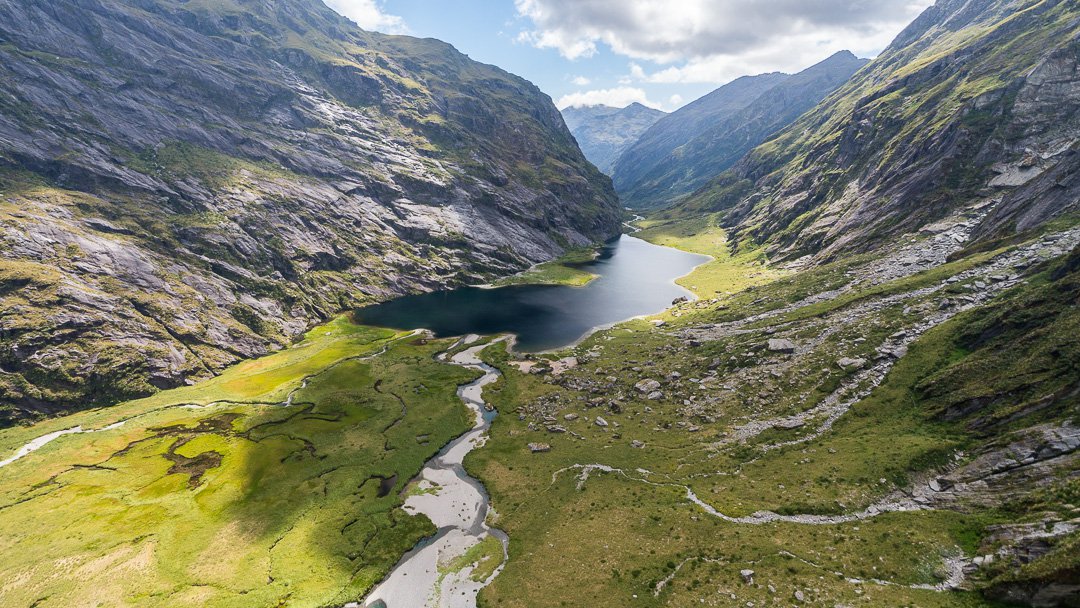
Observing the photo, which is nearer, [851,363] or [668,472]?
[668,472]

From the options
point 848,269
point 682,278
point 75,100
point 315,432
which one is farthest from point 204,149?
point 848,269

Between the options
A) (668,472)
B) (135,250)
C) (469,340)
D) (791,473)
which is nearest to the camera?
(791,473)

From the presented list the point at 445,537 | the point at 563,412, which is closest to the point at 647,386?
the point at 563,412

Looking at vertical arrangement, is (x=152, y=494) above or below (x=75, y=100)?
below

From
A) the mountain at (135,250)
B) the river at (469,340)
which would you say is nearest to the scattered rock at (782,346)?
the river at (469,340)

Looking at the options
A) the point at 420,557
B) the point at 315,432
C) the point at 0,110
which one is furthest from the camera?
the point at 0,110

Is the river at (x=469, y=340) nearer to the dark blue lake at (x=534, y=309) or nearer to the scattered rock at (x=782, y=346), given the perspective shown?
the dark blue lake at (x=534, y=309)

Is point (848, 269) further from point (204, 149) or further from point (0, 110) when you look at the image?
point (0, 110)

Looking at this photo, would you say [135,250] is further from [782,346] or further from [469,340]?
[782,346]

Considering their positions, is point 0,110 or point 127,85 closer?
point 0,110
